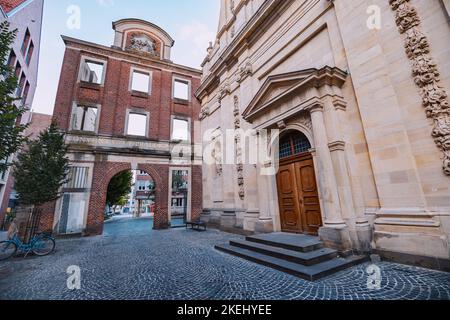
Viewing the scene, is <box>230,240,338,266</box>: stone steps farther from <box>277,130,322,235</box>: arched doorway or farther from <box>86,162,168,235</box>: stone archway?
<box>86,162,168,235</box>: stone archway

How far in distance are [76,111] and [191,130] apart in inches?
274

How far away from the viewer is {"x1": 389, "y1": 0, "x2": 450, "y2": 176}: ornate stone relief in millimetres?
3781

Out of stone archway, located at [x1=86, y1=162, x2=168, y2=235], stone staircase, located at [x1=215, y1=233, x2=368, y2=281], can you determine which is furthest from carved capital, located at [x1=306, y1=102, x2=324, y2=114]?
stone archway, located at [x1=86, y1=162, x2=168, y2=235]

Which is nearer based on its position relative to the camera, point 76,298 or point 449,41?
point 76,298

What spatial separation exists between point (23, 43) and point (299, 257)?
69.8ft

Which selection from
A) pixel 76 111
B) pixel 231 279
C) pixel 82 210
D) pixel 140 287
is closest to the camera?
pixel 140 287

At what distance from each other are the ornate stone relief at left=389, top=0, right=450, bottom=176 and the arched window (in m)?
2.95

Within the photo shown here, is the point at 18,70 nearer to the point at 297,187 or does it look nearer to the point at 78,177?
the point at 78,177

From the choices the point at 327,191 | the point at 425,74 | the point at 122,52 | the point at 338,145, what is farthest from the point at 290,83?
the point at 122,52

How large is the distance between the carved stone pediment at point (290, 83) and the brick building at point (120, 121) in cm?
697
